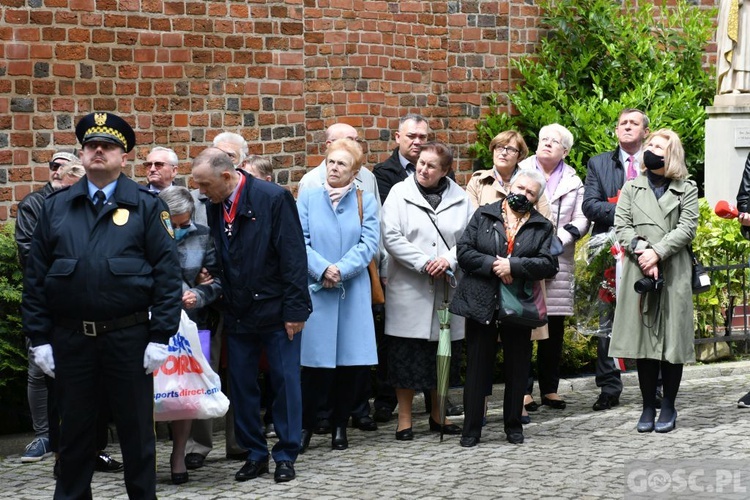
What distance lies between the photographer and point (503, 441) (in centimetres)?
852

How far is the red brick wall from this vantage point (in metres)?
11.5

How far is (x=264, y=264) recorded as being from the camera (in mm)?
7516

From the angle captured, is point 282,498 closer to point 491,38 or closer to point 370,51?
point 370,51

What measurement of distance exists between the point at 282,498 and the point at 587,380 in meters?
4.12

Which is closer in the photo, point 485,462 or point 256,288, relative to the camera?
point 256,288

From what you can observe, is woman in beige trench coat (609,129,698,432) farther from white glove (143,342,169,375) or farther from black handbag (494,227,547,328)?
white glove (143,342,169,375)

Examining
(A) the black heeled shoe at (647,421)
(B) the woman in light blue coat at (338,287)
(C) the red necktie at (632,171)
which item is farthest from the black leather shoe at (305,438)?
(C) the red necktie at (632,171)

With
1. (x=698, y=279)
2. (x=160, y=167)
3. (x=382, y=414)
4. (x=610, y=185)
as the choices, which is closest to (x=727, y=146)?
(x=610, y=185)

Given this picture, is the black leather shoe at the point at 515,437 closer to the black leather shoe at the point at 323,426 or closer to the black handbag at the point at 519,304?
the black handbag at the point at 519,304

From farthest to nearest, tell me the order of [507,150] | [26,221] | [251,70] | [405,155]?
[251,70] → [405,155] → [507,150] → [26,221]

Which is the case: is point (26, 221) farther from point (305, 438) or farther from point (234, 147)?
point (305, 438)

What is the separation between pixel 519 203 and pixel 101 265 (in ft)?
10.3

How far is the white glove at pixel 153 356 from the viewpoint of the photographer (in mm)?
6148

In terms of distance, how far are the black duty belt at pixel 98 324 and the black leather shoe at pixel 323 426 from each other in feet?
10.1
